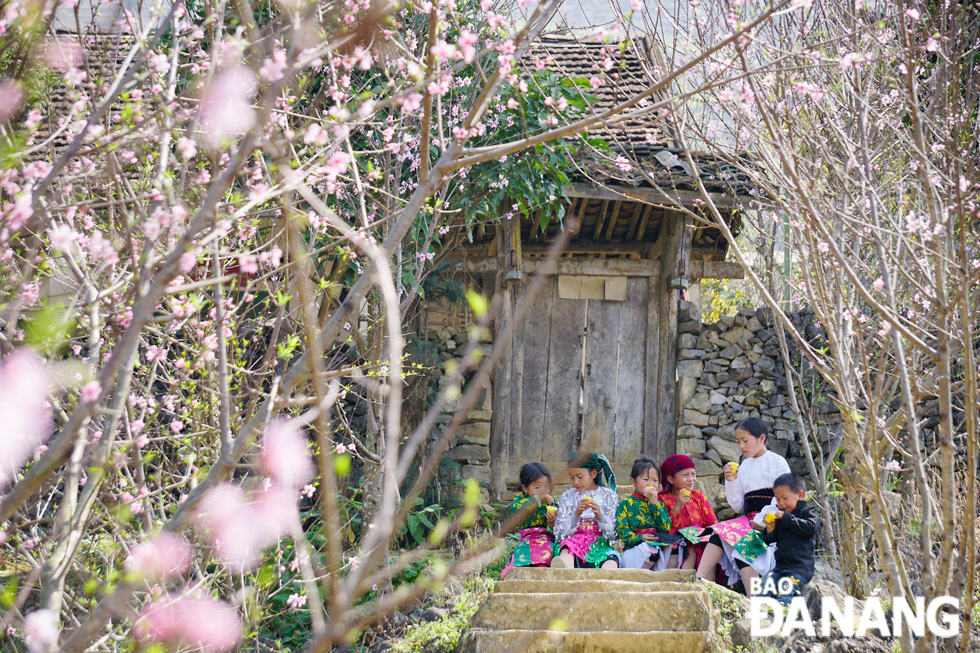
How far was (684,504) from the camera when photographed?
536 cm

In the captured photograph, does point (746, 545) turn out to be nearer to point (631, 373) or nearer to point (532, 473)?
point (532, 473)

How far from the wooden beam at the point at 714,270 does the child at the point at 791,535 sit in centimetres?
400

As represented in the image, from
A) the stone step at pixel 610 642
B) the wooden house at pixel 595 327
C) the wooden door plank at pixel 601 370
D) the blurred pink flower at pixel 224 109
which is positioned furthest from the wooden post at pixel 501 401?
the blurred pink flower at pixel 224 109

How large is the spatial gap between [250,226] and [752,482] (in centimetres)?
342

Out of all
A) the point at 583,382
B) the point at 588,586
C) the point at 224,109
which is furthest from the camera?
the point at 583,382

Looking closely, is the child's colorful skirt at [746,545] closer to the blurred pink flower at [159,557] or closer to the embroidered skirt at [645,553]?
the embroidered skirt at [645,553]

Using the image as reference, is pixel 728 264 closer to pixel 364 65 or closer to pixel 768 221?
pixel 768 221

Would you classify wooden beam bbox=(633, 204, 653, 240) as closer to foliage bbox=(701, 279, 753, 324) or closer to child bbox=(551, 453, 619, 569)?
child bbox=(551, 453, 619, 569)

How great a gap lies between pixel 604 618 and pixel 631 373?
4419 millimetres

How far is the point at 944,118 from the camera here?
4.23 m

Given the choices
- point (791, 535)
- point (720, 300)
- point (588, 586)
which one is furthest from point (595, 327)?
point (720, 300)

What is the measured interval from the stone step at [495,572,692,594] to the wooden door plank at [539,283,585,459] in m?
3.64

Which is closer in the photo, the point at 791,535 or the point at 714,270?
the point at 791,535

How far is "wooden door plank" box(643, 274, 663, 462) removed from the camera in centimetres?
812
